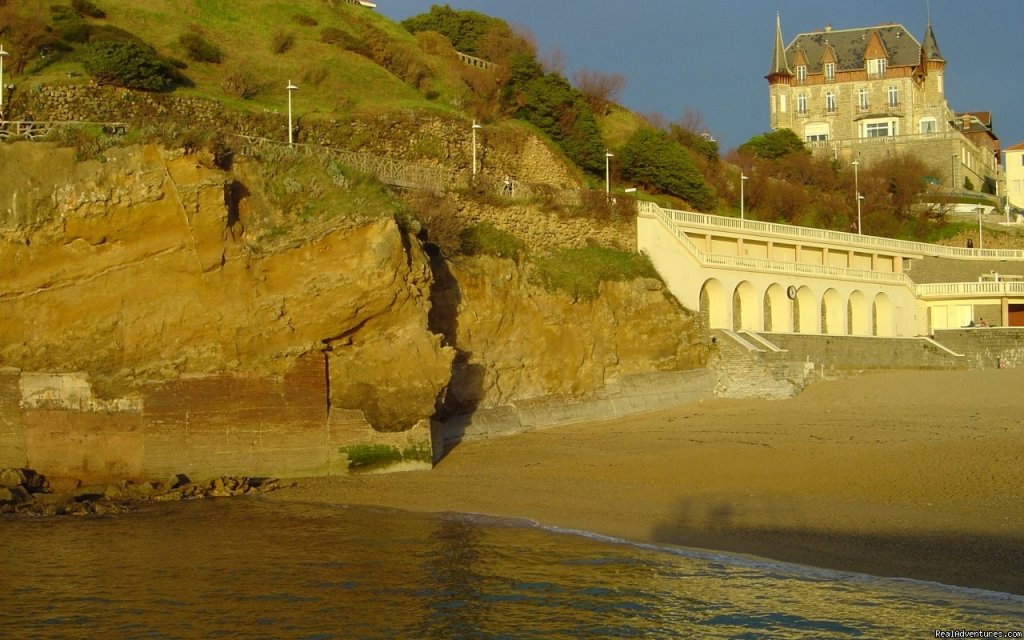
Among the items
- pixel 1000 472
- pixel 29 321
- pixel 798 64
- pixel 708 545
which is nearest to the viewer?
pixel 708 545

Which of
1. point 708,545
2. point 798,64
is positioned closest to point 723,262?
point 708,545

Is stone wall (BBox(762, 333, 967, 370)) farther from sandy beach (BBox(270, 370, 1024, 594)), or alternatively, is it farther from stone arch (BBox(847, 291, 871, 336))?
sandy beach (BBox(270, 370, 1024, 594))

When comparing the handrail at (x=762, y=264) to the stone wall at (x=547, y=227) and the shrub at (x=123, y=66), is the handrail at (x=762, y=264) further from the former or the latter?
the shrub at (x=123, y=66)

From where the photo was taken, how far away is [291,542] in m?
14.7

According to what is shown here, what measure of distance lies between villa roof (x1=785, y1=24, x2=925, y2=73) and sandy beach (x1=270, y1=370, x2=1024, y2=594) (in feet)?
156

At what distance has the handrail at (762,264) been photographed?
3278cm

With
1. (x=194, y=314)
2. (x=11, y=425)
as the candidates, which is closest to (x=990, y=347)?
(x=194, y=314)

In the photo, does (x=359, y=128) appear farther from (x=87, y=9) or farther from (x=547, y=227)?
(x=87, y=9)

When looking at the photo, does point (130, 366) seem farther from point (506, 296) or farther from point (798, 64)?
point (798, 64)

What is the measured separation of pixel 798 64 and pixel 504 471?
58.8 meters

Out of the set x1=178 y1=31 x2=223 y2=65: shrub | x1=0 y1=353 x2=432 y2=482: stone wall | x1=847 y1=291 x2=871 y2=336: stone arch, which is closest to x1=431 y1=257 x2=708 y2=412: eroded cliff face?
x1=0 y1=353 x2=432 y2=482: stone wall

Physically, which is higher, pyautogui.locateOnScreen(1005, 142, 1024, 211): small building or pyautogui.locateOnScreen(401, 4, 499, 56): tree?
pyautogui.locateOnScreen(401, 4, 499, 56): tree

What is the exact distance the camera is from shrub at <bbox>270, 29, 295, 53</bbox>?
134ft

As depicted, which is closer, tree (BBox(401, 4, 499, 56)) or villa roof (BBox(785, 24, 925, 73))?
tree (BBox(401, 4, 499, 56))
